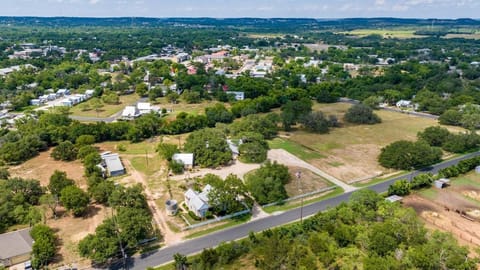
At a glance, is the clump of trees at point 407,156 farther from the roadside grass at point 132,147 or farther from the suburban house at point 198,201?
the roadside grass at point 132,147

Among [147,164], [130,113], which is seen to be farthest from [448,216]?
[130,113]

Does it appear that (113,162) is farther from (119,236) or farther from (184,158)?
(119,236)

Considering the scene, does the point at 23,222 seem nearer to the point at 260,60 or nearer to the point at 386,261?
the point at 386,261

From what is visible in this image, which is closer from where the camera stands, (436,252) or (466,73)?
(436,252)

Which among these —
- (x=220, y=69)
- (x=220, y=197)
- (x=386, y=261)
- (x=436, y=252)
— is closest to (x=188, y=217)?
(x=220, y=197)

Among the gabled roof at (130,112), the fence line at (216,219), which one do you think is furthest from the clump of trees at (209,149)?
the gabled roof at (130,112)

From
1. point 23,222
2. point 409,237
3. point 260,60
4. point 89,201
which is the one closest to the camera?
point 409,237

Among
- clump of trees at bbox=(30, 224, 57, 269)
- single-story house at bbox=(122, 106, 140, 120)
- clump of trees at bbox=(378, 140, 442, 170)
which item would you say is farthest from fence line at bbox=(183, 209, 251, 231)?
single-story house at bbox=(122, 106, 140, 120)
